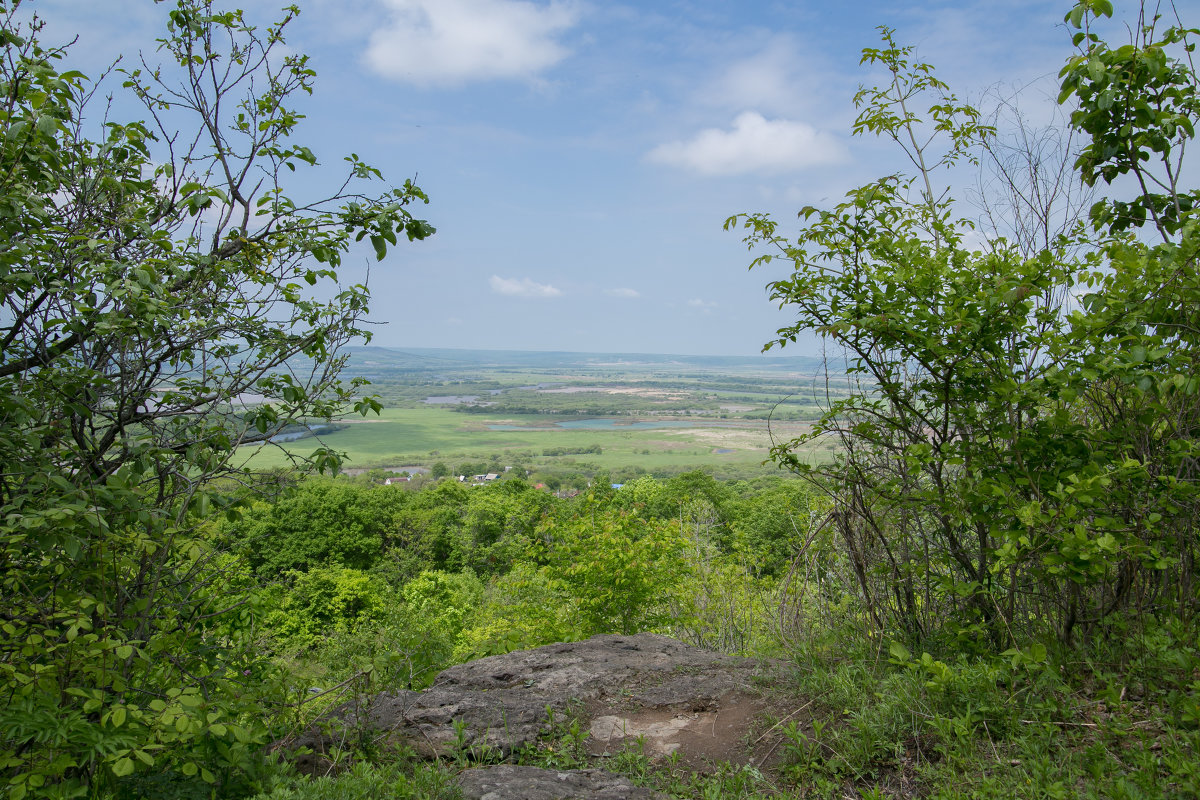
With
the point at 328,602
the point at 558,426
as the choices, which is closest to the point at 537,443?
the point at 558,426

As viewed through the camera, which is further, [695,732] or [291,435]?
[695,732]

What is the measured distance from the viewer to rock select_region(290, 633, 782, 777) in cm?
423

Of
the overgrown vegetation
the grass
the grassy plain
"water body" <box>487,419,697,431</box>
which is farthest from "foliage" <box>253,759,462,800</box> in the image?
"water body" <box>487,419,697,431</box>

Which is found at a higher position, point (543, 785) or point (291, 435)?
point (291, 435)

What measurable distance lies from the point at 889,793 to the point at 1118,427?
2405 millimetres

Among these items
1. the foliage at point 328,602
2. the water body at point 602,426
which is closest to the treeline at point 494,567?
the foliage at point 328,602

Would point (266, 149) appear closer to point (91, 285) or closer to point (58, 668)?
point (91, 285)

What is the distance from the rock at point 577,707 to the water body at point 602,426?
10426 cm

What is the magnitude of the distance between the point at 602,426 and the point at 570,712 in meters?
115

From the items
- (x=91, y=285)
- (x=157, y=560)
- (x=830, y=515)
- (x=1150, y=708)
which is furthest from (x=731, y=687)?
(x=91, y=285)

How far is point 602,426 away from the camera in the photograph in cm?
11994

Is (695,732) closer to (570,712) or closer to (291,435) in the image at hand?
(570,712)

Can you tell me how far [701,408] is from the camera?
391 ft

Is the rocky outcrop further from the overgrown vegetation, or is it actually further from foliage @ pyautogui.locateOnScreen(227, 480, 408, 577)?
foliage @ pyautogui.locateOnScreen(227, 480, 408, 577)
